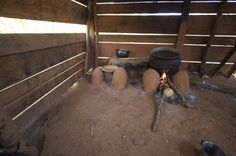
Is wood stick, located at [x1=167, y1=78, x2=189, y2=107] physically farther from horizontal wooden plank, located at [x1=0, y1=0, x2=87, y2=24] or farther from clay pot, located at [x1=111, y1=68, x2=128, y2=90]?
horizontal wooden plank, located at [x1=0, y1=0, x2=87, y2=24]

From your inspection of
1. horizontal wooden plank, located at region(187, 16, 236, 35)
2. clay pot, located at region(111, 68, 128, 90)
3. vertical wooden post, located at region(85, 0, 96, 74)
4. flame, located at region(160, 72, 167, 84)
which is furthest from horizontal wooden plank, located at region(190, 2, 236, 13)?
vertical wooden post, located at region(85, 0, 96, 74)

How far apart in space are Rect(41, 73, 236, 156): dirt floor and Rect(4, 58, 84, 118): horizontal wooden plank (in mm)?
392

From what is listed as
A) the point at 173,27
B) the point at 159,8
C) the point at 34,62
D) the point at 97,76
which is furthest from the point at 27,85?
the point at 173,27

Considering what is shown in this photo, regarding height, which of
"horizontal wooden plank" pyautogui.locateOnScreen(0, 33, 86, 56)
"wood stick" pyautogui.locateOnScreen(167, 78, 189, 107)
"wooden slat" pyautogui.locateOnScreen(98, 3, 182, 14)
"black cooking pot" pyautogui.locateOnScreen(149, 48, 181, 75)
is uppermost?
"wooden slat" pyautogui.locateOnScreen(98, 3, 182, 14)

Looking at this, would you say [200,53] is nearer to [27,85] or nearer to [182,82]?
[182,82]

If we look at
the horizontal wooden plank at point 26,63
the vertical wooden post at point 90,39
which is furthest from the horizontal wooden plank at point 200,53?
the horizontal wooden plank at point 26,63

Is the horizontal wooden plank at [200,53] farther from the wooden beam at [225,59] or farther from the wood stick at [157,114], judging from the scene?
the wood stick at [157,114]

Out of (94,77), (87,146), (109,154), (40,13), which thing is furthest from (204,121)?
(40,13)

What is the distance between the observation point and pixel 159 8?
384 cm

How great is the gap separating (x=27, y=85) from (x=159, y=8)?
341 cm

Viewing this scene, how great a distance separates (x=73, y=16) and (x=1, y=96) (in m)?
2.23

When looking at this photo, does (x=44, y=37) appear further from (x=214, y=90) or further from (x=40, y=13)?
(x=214, y=90)

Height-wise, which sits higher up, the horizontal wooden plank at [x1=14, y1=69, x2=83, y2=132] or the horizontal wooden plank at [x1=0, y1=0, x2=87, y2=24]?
the horizontal wooden plank at [x1=0, y1=0, x2=87, y2=24]

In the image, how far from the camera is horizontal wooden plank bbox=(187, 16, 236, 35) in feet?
12.1
